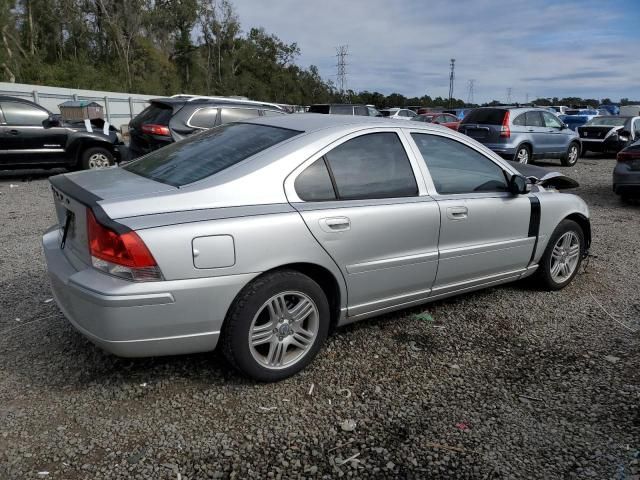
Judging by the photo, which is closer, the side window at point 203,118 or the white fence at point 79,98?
the side window at point 203,118

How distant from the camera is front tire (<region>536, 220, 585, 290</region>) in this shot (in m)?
4.76

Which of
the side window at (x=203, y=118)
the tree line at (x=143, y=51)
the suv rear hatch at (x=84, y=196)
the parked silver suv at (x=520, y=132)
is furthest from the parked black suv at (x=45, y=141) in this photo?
the tree line at (x=143, y=51)

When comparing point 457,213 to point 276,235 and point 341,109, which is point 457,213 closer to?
point 276,235

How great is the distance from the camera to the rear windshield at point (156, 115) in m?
9.15

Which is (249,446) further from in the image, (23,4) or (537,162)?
(23,4)

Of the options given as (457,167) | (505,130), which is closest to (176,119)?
(457,167)

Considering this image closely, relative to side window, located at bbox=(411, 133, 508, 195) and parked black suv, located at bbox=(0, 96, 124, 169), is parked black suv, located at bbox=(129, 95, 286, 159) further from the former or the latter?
side window, located at bbox=(411, 133, 508, 195)

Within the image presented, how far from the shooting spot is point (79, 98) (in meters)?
26.4

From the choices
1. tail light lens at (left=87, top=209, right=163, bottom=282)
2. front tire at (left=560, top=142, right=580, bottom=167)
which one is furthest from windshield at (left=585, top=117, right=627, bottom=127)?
tail light lens at (left=87, top=209, right=163, bottom=282)

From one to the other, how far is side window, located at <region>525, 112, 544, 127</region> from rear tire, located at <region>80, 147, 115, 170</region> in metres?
10.7

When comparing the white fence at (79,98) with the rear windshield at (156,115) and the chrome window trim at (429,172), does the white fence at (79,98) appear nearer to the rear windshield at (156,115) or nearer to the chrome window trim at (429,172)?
the rear windshield at (156,115)

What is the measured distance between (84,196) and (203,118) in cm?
663

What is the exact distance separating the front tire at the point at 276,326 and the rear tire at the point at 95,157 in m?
9.15

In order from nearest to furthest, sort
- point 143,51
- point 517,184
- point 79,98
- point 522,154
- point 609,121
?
point 517,184, point 522,154, point 609,121, point 79,98, point 143,51
